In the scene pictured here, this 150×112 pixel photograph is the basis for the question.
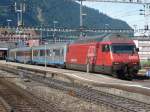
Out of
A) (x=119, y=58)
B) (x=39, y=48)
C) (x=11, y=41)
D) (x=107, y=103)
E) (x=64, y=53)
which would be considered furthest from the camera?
(x=11, y=41)

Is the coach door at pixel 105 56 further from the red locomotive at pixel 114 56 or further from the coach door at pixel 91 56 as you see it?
the coach door at pixel 91 56

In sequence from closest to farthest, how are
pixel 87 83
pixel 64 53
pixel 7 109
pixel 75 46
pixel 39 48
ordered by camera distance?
pixel 7 109 < pixel 87 83 < pixel 75 46 < pixel 64 53 < pixel 39 48

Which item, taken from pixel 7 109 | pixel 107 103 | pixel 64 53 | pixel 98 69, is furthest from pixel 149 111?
pixel 64 53

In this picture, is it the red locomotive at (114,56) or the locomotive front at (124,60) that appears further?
the red locomotive at (114,56)

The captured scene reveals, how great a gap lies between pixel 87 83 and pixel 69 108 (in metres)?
13.8

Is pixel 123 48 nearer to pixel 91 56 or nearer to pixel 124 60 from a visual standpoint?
pixel 124 60

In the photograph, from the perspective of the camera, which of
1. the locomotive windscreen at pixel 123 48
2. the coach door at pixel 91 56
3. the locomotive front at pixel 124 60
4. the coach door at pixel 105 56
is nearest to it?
the locomotive front at pixel 124 60

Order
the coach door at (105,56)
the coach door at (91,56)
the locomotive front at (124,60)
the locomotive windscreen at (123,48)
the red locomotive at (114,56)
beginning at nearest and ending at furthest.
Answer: the locomotive front at (124,60), the red locomotive at (114,56), the locomotive windscreen at (123,48), the coach door at (105,56), the coach door at (91,56)

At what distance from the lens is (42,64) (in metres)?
70.3

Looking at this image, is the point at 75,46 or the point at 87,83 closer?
the point at 87,83

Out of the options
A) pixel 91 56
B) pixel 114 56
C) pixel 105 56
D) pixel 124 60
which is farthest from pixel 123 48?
pixel 91 56

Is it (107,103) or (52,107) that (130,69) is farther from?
(52,107)

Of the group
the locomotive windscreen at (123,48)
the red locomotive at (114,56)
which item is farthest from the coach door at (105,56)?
the locomotive windscreen at (123,48)

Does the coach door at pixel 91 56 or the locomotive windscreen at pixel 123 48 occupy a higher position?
the locomotive windscreen at pixel 123 48
